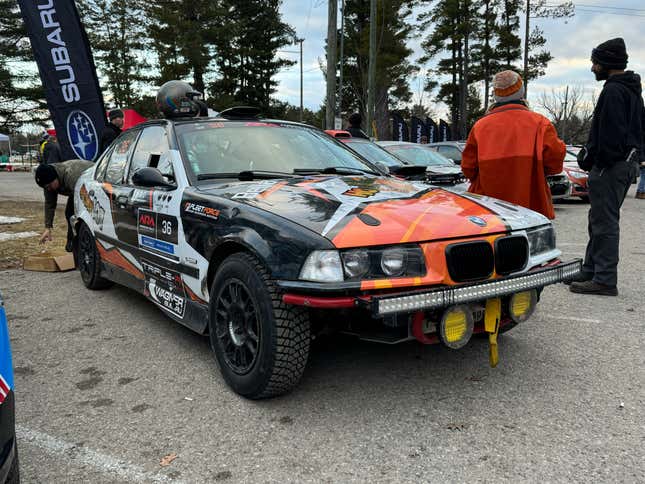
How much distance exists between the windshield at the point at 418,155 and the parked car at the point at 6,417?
8520 mm

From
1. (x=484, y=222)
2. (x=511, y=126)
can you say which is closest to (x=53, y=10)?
(x=511, y=126)

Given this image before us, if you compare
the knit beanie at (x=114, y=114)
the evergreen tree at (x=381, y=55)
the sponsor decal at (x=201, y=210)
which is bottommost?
the sponsor decal at (x=201, y=210)

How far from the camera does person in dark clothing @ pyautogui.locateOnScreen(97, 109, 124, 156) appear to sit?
7.54 metres

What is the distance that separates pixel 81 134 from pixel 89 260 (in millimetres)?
3804

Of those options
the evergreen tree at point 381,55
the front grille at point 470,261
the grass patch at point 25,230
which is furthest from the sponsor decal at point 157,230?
the evergreen tree at point 381,55

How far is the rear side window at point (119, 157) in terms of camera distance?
4.40 metres

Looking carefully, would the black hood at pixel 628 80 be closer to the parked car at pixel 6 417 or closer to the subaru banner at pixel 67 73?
the parked car at pixel 6 417

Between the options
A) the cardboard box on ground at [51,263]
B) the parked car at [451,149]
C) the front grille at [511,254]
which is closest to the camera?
the front grille at [511,254]

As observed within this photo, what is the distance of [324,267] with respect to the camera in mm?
2385

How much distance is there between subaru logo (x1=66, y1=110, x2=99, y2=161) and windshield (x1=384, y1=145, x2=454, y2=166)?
524 centimetres

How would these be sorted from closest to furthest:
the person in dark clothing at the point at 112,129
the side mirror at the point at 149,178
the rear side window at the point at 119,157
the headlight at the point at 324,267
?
the headlight at the point at 324,267
the side mirror at the point at 149,178
the rear side window at the point at 119,157
the person in dark clothing at the point at 112,129

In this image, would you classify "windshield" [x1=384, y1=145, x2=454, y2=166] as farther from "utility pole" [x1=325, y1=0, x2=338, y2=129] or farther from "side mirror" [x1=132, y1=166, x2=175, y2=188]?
"side mirror" [x1=132, y1=166, x2=175, y2=188]

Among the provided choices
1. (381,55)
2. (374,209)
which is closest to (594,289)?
(374,209)

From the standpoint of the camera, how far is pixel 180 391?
2.96m
